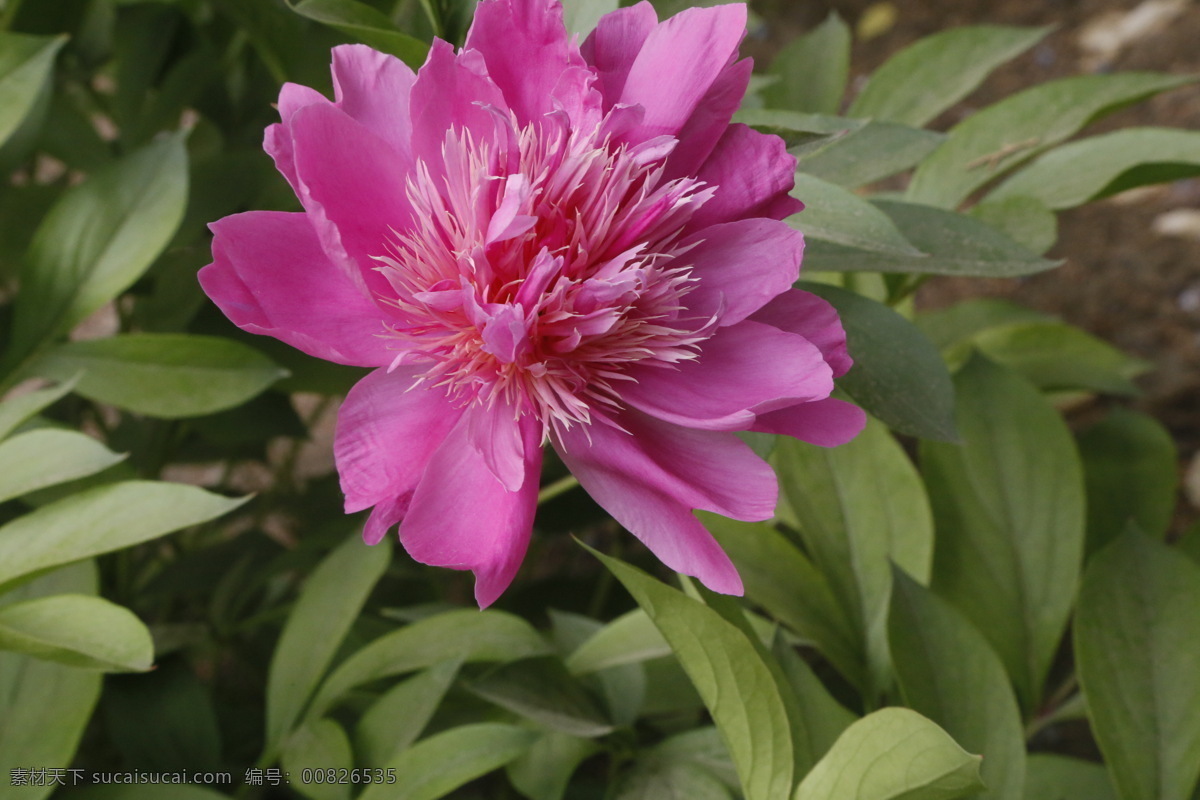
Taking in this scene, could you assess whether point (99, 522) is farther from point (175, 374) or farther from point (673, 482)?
point (673, 482)

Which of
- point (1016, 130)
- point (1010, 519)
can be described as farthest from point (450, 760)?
point (1016, 130)

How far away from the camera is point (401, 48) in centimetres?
43

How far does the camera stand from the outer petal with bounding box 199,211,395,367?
35 centimetres

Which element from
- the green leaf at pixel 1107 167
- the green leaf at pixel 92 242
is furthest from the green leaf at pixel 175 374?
the green leaf at pixel 1107 167

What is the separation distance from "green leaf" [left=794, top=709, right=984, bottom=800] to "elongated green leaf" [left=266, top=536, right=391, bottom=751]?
309 millimetres

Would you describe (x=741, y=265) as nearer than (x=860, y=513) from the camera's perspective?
Yes

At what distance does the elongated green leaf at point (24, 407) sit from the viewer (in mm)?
481

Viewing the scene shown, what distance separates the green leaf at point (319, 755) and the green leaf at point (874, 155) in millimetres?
402

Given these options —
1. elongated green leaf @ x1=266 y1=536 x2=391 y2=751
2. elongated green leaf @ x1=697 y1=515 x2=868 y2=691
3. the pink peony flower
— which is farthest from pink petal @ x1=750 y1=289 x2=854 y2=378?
elongated green leaf @ x1=266 y1=536 x2=391 y2=751

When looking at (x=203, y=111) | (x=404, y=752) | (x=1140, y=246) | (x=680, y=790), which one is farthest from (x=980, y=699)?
(x=1140, y=246)

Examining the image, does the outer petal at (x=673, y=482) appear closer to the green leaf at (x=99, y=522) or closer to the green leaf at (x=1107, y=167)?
the green leaf at (x=99, y=522)

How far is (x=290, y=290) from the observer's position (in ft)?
1.20

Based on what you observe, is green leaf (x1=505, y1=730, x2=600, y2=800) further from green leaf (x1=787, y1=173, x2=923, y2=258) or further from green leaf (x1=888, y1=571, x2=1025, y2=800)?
green leaf (x1=787, y1=173, x2=923, y2=258)

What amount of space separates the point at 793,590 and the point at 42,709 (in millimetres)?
427
